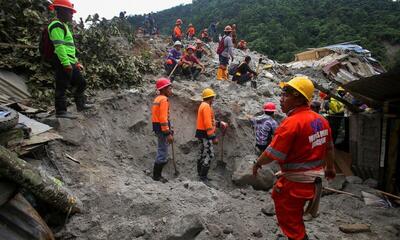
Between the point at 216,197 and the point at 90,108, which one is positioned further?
the point at 90,108

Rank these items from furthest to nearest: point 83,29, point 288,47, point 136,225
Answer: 1. point 288,47
2. point 83,29
3. point 136,225

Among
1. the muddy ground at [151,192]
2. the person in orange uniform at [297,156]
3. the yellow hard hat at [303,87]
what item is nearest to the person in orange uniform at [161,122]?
the muddy ground at [151,192]

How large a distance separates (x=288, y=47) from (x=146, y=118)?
1206 inches

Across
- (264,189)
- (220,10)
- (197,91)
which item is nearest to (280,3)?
(220,10)

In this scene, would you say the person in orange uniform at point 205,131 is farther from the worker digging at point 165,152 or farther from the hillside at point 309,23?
the hillside at point 309,23

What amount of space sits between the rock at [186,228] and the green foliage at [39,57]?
4000mm

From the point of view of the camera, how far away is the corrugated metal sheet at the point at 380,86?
4700mm

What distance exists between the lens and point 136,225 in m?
3.56

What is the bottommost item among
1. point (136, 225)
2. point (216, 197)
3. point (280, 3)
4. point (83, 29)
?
point (216, 197)

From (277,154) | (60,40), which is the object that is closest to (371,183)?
(277,154)

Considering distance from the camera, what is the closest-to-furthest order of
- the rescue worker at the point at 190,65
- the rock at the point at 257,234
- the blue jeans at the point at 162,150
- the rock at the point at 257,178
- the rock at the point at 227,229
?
1. the rock at the point at 227,229
2. the rock at the point at 257,234
3. the blue jeans at the point at 162,150
4. the rock at the point at 257,178
5. the rescue worker at the point at 190,65

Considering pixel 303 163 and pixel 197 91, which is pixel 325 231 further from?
pixel 197 91

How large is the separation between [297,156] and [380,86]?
3214 mm

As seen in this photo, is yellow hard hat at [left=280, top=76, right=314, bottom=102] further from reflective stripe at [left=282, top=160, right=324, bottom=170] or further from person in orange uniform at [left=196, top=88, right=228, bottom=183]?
person in orange uniform at [left=196, top=88, right=228, bottom=183]
